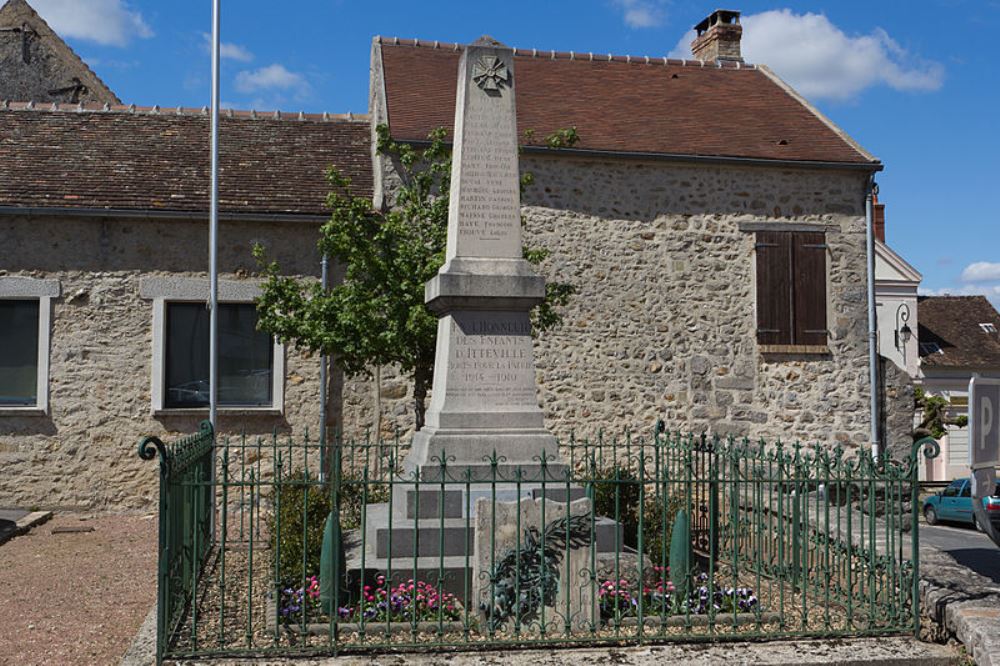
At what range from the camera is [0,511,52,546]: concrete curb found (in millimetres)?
10151

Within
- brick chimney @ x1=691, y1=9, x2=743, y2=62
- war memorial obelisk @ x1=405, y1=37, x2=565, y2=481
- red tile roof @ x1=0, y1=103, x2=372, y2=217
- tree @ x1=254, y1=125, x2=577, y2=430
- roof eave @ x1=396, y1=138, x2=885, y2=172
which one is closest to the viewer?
war memorial obelisk @ x1=405, y1=37, x2=565, y2=481

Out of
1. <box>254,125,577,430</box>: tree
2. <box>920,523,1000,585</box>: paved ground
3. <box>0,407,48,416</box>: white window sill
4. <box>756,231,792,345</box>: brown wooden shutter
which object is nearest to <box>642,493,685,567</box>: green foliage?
<box>920,523,1000,585</box>: paved ground

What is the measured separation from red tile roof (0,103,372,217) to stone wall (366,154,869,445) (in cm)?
128

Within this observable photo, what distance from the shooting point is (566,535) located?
5.62 metres

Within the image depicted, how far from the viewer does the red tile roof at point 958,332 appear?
26109 millimetres

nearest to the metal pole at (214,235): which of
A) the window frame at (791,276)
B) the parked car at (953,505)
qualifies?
the window frame at (791,276)

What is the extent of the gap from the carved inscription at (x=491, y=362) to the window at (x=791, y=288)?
772 cm

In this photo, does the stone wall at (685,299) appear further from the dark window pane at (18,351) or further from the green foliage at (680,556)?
the green foliage at (680,556)

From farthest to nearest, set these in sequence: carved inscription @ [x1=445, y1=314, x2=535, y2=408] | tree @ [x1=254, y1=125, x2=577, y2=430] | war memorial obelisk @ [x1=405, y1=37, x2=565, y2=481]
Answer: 1. tree @ [x1=254, y1=125, x2=577, y2=430]
2. carved inscription @ [x1=445, y1=314, x2=535, y2=408]
3. war memorial obelisk @ [x1=405, y1=37, x2=565, y2=481]

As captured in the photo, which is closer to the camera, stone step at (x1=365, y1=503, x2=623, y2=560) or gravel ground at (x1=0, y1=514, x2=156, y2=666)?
gravel ground at (x1=0, y1=514, x2=156, y2=666)

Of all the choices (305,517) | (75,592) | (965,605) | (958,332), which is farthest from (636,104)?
(958,332)

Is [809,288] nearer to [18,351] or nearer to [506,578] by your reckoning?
[506,578]

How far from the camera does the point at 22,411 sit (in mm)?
11977

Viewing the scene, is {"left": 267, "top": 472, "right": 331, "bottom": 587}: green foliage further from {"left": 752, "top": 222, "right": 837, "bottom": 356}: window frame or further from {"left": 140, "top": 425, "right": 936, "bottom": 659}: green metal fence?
{"left": 752, "top": 222, "right": 837, "bottom": 356}: window frame
